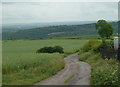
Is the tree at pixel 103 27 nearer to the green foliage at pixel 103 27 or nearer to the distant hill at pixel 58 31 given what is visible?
the green foliage at pixel 103 27

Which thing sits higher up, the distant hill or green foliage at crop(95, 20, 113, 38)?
green foliage at crop(95, 20, 113, 38)

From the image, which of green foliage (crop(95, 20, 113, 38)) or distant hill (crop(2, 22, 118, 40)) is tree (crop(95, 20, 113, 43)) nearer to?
green foliage (crop(95, 20, 113, 38))

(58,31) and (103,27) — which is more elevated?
(103,27)

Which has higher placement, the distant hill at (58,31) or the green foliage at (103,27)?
the green foliage at (103,27)

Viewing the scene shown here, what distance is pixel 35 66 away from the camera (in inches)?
598

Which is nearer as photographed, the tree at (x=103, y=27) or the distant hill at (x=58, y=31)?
the tree at (x=103, y=27)

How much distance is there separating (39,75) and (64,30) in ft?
251

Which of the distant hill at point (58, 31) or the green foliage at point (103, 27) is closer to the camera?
the green foliage at point (103, 27)

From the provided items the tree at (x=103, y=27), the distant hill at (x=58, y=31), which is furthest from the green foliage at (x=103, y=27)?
the distant hill at (x=58, y=31)

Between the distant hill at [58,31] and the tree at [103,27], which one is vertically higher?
the tree at [103,27]

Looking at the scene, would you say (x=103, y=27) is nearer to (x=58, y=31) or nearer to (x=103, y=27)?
(x=103, y=27)

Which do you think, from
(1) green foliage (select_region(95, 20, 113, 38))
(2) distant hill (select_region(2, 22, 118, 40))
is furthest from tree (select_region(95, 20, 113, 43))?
(2) distant hill (select_region(2, 22, 118, 40))

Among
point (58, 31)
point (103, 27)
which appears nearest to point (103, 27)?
point (103, 27)

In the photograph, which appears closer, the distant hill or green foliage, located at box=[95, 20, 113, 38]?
green foliage, located at box=[95, 20, 113, 38]
